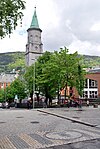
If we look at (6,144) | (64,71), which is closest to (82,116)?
(6,144)

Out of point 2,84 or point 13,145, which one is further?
point 2,84

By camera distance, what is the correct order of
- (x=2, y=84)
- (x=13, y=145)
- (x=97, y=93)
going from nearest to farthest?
1. (x=13, y=145)
2. (x=97, y=93)
3. (x=2, y=84)

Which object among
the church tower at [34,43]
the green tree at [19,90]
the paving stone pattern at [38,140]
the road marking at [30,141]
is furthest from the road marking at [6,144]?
the church tower at [34,43]

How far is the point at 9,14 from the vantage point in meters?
11.0

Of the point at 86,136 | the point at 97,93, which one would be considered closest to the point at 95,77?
the point at 97,93

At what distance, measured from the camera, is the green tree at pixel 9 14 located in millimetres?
10633

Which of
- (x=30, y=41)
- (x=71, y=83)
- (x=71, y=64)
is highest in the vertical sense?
(x=30, y=41)

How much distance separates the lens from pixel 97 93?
84562mm

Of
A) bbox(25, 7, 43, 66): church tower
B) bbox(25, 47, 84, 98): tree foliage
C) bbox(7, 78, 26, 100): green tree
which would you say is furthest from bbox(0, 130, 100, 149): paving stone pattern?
bbox(25, 7, 43, 66): church tower

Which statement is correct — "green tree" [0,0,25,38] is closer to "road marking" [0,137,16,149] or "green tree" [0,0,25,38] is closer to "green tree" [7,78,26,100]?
"road marking" [0,137,16,149]

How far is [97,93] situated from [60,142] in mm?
74774

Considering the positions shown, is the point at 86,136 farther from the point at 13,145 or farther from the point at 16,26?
the point at 16,26

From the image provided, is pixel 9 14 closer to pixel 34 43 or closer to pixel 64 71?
pixel 64 71

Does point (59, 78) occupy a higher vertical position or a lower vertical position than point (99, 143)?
higher
